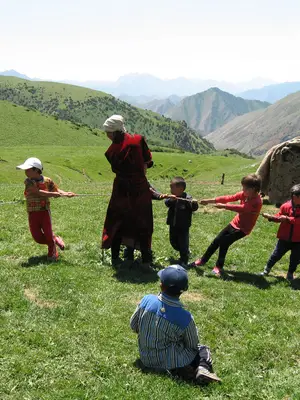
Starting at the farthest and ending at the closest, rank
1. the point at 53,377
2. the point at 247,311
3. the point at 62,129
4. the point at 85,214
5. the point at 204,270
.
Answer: the point at 62,129 → the point at 85,214 → the point at 204,270 → the point at 247,311 → the point at 53,377

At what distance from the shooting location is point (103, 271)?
1142 centimetres

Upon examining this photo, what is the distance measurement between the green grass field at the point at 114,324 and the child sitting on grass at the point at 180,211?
3.48 ft

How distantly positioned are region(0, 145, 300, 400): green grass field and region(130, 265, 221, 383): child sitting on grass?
285 mm

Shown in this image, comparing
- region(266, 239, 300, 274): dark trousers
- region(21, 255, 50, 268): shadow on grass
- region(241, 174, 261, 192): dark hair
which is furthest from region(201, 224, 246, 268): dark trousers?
region(21, 255, 50, 268): shadow on grass

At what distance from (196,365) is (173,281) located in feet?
5.27

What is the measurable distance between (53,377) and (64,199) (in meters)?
16.6

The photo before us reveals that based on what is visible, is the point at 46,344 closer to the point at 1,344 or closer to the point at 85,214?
the point at 1,344

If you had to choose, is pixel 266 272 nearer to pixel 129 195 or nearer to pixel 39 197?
pixel 129 195

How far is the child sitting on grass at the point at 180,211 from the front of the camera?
37.7 ft

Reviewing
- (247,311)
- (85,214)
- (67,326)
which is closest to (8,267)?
(67,326)

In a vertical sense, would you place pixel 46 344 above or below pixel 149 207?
below

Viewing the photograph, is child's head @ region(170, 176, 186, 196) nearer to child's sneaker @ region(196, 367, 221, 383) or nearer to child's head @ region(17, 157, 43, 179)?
child's head @ region(17, 157, 43, 179)

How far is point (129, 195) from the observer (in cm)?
1108

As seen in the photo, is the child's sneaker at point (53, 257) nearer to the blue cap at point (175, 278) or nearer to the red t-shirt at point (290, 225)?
the blue cap at point (175, 278)
